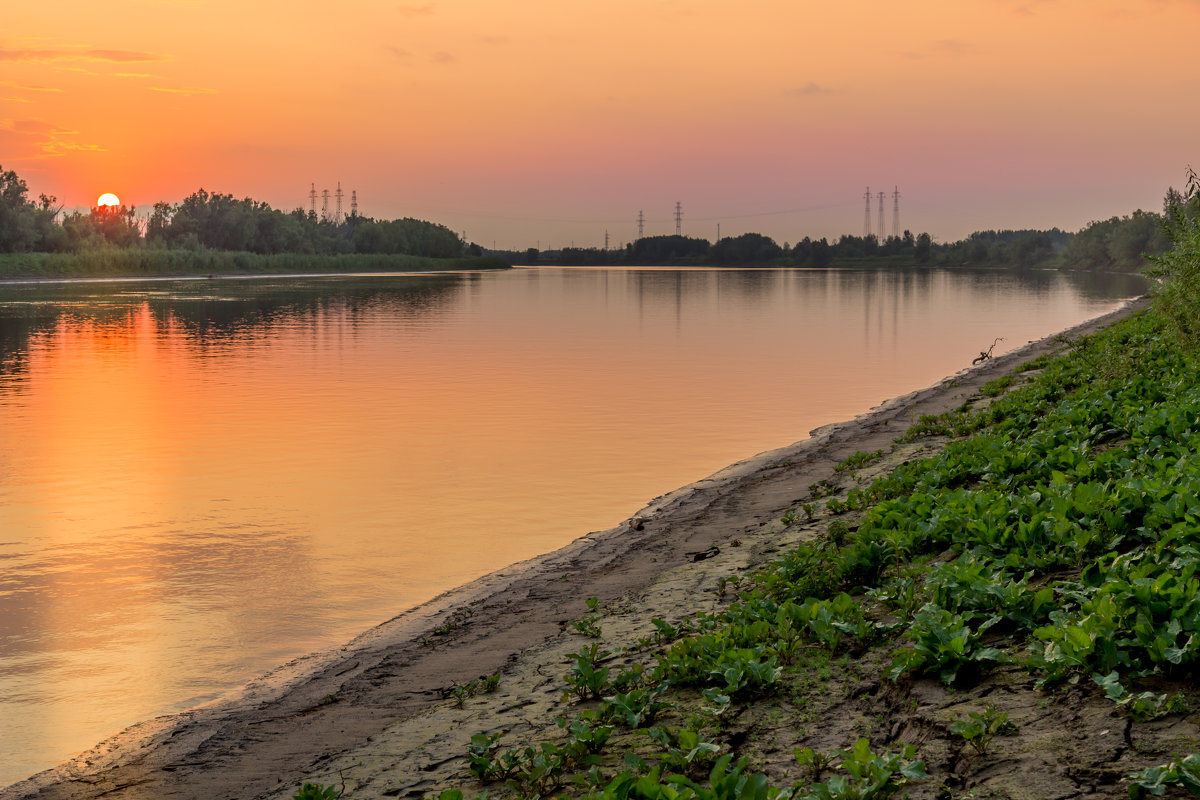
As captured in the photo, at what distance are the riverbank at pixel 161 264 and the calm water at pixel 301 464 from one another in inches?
2973

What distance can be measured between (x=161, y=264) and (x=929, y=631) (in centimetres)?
14016

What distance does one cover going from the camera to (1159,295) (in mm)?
22250

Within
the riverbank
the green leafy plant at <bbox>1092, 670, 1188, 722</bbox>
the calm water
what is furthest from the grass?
the riverbank

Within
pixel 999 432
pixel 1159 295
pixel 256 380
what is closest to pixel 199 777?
pixel 999 432

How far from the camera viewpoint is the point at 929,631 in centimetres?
628

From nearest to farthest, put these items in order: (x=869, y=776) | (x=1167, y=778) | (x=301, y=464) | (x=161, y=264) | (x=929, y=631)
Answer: (x=1167, y=778) → (x=869, y=776) → (x=929, y=631) → (x=301, y=464) → (x=161, y=264)

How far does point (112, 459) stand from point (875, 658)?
52.1 feet

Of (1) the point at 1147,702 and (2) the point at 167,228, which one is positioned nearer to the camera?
(1) the point at 1147,702

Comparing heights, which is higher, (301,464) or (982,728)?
(982,728)

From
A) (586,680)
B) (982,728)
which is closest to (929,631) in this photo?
(982,728)

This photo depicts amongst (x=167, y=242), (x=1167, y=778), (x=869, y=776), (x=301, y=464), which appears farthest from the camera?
(x=167, y=242)

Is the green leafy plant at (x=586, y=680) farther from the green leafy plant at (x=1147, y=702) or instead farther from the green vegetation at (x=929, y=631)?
the green leafy plant at (x=1147, y=702)

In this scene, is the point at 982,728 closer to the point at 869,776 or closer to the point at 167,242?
the point at 869,776

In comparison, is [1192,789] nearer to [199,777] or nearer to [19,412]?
[199,777]
